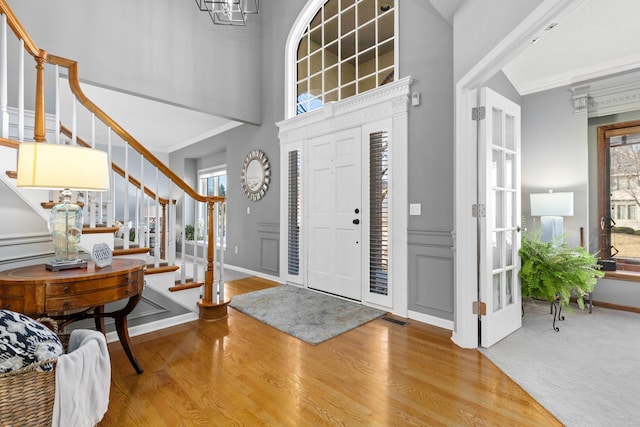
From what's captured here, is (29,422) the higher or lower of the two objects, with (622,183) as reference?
lower

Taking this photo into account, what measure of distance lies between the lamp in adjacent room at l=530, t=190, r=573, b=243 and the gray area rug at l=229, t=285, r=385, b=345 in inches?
79.3

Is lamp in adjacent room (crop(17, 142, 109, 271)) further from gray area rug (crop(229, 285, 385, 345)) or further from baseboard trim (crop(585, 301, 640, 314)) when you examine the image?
baseboard trim (crop(585, 301, 640, 314))

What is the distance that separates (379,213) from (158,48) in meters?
3.27

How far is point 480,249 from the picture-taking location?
7.74ft

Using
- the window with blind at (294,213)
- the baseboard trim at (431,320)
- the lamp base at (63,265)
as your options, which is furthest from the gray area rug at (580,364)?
the lamp base at (63,265)

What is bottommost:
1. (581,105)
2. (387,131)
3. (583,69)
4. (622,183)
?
(622,183)

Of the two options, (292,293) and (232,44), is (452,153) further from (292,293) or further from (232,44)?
(232,44)

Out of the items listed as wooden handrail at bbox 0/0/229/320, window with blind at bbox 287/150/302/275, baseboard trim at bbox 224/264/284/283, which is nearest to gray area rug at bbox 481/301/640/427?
wooden handrail at bbox 0/0/229/320

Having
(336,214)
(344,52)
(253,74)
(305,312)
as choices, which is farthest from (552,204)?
(253,74)

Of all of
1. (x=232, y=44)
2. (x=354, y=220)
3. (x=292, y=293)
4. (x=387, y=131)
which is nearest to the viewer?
(x=387, y=131)

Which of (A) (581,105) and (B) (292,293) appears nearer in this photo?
(A) (581,105)

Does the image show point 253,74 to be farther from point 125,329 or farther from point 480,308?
point 480,308

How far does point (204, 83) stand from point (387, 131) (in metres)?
2.56

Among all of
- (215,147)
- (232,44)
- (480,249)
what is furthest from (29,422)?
(215,147)
